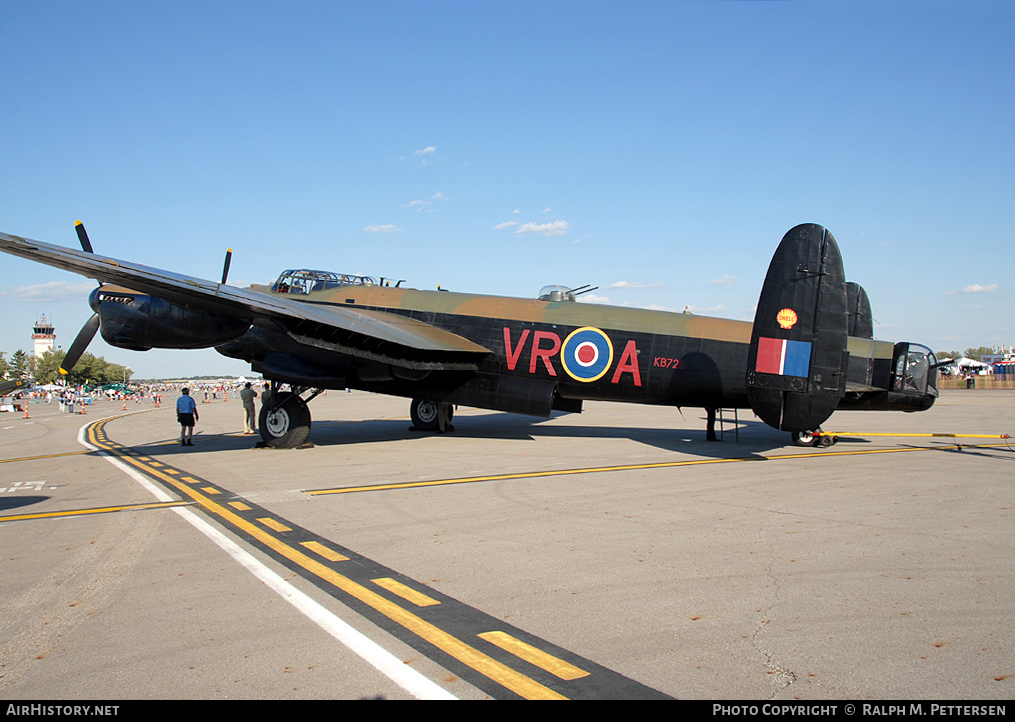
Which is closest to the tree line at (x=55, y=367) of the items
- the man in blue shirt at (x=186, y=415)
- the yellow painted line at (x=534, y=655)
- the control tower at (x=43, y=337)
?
the control tower at (x=43, y=337)

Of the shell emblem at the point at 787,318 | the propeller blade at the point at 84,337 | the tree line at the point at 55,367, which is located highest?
the shell emblem at the point at 787,318

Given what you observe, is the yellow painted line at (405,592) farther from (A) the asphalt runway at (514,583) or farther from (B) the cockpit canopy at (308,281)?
(B) the cockpit canopy at (308,281)

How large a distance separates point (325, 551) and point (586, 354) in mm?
11814

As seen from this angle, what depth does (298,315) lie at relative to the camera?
627 inches

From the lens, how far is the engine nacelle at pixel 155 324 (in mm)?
16750

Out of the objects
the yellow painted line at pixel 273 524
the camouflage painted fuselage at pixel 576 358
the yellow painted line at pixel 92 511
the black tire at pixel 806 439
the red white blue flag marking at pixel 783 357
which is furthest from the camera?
the black tire at pixel 806 439

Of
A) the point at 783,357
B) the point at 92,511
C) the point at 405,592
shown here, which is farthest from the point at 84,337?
the point at 783,357

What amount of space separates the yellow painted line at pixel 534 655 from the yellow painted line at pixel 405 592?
37.2 inches

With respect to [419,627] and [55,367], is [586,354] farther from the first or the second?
[55,367]

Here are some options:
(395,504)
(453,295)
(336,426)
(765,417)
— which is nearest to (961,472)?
(765,417)

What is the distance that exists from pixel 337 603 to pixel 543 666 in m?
2.23

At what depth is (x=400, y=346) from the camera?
57.2 feet

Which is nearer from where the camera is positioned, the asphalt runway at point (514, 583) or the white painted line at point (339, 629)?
the white painted line at point (339, 629)

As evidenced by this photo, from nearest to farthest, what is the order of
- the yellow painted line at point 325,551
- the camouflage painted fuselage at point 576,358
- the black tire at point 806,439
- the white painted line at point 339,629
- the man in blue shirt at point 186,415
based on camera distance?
the white painted line at point 339,629 → the yellow painted line at point 325,551 → the camouflage painted fuselage at point 576,358 → the black tire at point 806,439 → the man in blue shirt at point 186,415
